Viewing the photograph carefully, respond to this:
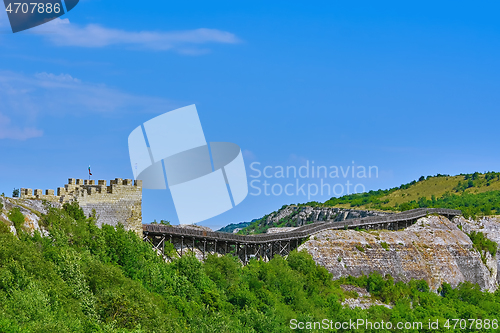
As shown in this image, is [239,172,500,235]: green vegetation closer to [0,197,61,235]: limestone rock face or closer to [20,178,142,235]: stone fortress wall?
[20,178,142,235]: stone fortress wall

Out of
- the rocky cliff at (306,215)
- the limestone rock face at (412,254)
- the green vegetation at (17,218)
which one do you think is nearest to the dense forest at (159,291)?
the green vegetation at (17,218)

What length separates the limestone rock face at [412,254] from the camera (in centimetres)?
6059

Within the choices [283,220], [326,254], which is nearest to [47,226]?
[326,254]

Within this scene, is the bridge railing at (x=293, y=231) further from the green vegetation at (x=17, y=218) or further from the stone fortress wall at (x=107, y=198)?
the green vegetation at (x=17, y=218)

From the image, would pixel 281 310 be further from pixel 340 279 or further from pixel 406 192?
pixel 406 192

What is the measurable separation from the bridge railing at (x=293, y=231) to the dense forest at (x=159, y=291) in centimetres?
195

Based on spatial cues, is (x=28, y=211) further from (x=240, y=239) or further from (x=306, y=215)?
(x=306, y=215)

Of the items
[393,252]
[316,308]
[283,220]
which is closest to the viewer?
[316,308]

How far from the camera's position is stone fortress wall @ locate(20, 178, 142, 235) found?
4312 cm

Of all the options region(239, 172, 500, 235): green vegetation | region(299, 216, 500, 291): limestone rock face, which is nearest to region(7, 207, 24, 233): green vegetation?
region(299, 216, 500, 291): limestone rock face

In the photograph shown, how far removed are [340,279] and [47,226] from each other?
2801cm

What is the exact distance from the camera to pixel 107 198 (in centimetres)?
4484

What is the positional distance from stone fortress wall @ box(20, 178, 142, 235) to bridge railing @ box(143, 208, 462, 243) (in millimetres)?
2978

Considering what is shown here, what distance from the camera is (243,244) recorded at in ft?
187
